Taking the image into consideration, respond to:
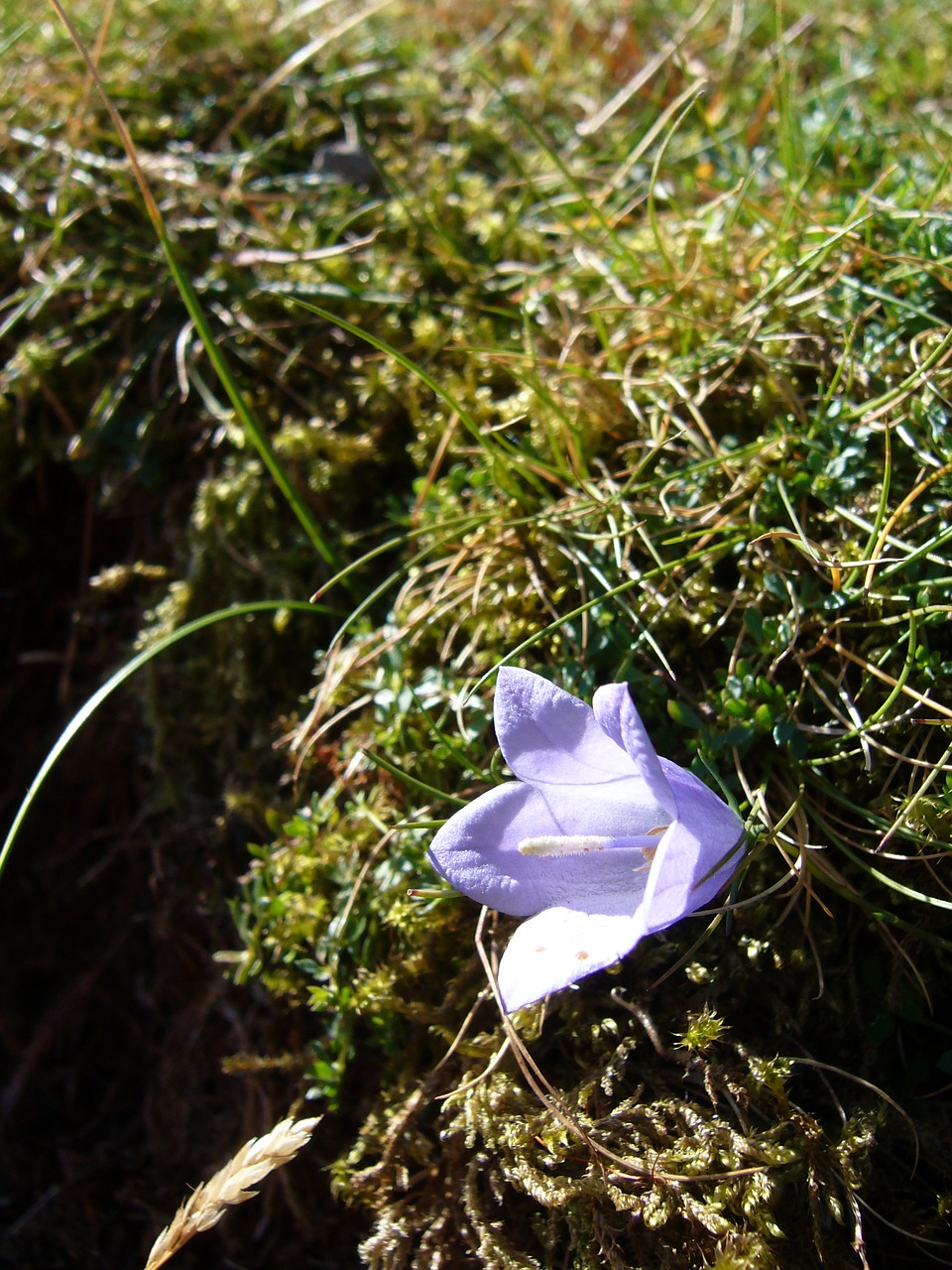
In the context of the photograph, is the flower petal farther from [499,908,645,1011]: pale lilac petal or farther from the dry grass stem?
the dry grass stem

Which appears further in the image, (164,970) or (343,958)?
(164,970)

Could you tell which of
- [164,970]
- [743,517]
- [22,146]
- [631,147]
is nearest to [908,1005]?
[743,517]

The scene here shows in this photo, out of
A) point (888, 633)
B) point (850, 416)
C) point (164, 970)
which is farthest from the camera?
point (164, 970)

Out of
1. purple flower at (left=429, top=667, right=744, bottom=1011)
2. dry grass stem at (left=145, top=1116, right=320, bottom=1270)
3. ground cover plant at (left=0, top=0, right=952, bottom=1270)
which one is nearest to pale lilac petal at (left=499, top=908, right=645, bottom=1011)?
purple flower at (left=429, top=667, right=744, bottom=1011)

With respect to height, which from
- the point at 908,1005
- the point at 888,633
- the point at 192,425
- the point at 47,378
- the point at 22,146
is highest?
the point at 22,146

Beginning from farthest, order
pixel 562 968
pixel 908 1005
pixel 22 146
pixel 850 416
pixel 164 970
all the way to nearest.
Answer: pixel 22 146
pixel 164 970
pixel 850 416
pixel 908 1005
pixel 562 968

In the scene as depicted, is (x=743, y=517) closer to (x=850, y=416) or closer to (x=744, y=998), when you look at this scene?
(x=850, y=416)

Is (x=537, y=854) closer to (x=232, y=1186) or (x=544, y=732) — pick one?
(x=544, y=732)
